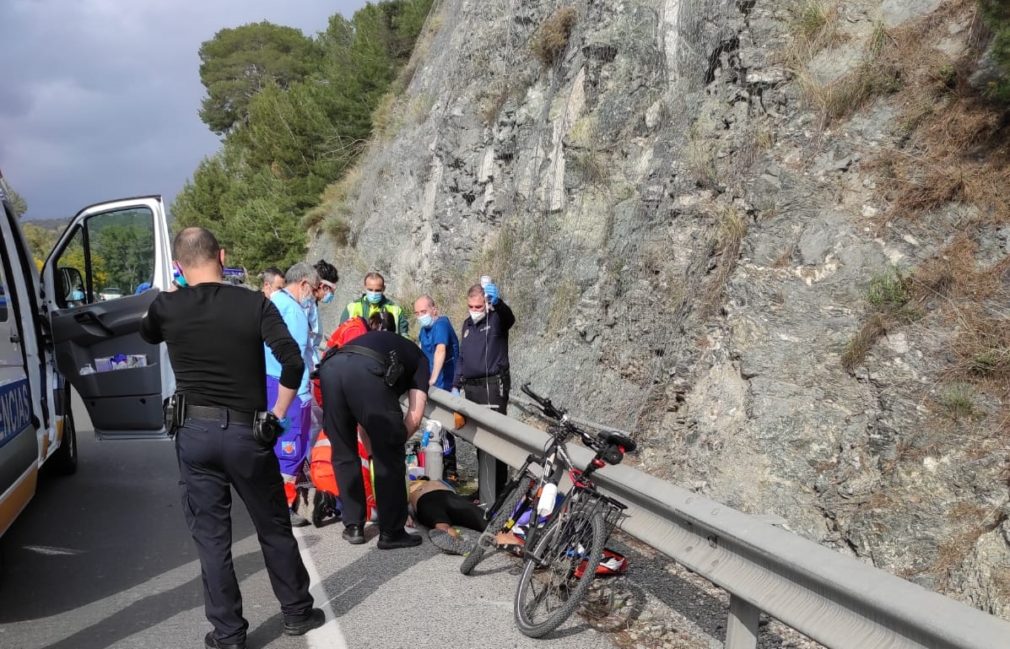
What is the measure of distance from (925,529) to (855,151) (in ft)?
13.5

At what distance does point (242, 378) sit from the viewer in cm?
420

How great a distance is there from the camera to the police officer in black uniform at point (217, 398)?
415 centimetres

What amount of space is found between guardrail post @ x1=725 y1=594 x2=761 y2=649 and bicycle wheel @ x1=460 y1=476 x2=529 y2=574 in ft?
5.93

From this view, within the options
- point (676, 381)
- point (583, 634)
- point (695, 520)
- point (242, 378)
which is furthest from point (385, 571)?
point (676, 381)

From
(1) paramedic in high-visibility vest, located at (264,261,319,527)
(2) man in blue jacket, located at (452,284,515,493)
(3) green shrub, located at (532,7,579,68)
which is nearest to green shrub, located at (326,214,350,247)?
(3) green shrub, located at (532,7,579,68)

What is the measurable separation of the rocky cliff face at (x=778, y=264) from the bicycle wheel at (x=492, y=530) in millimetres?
1797

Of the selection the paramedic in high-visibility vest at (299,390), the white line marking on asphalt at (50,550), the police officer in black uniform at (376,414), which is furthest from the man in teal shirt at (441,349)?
the white line marking on asphalt at (50,550)

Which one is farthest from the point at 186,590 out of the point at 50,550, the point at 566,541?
the point at 566,541

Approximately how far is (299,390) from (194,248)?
8.85 ft

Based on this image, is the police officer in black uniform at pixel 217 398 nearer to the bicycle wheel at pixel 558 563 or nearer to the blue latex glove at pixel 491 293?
the bicycle wheel at pixel 558 563

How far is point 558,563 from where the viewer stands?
4.58 metres

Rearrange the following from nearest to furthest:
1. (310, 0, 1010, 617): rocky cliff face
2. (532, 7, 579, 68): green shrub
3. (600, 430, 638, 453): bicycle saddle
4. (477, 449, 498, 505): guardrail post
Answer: (600, 430, 638, 453): bicycle saddle → (310, 0, 1010, 617): rocky cliff face → (477, 449, 498, 505): guardrail post → (532, 7, 579, 68): green shrub

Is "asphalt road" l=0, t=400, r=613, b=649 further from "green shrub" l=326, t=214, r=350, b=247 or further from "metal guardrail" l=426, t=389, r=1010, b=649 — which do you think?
"green shrub" l=326, t=214, r=350, b=247

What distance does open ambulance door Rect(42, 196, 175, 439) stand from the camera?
7.33 meters
